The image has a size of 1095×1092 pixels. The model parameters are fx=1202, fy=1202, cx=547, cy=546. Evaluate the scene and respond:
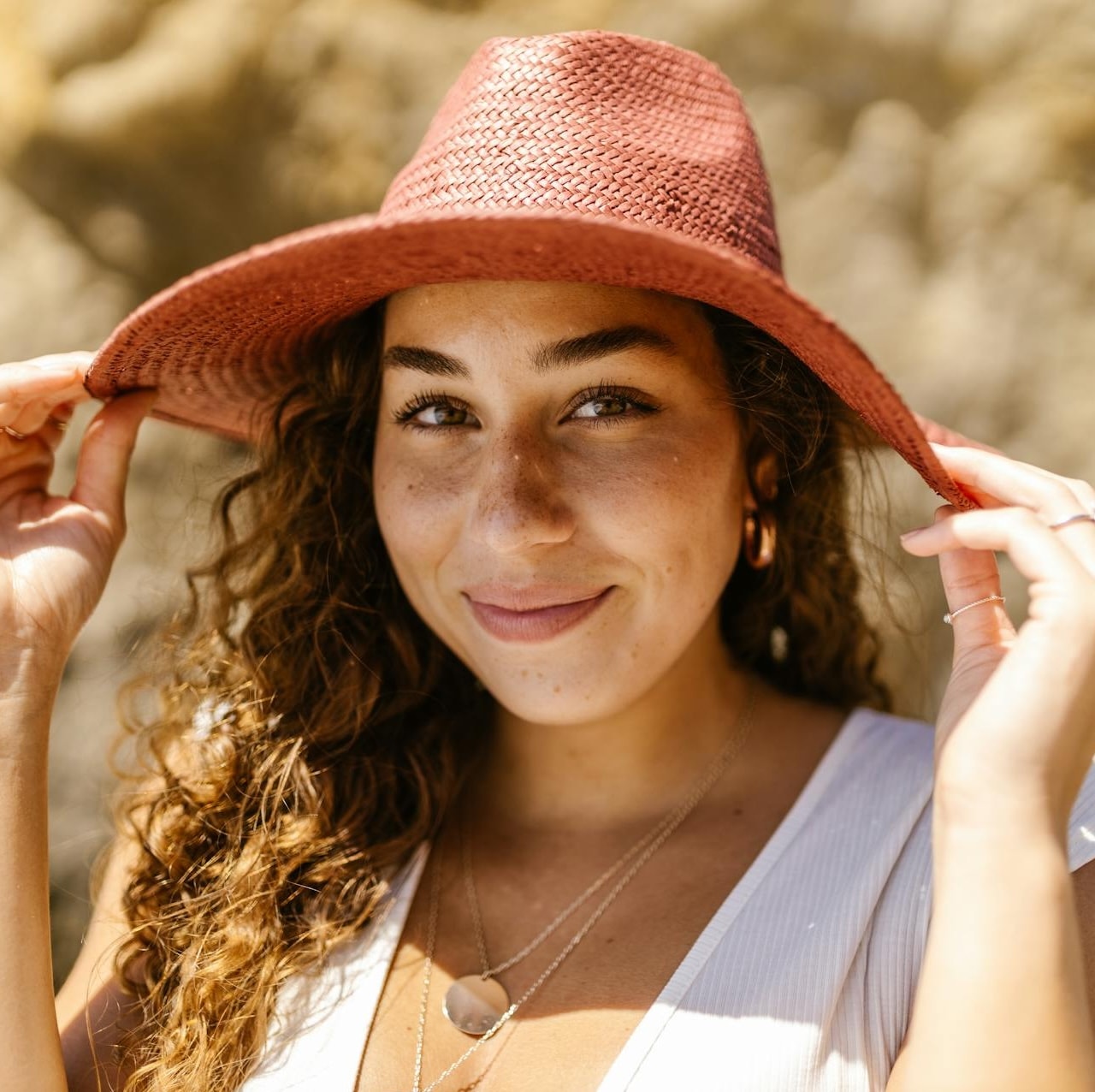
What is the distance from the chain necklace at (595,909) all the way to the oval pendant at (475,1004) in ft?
0.03

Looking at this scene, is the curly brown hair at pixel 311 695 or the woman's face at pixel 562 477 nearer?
the woman's face at pixel 562 477

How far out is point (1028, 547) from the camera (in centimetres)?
167

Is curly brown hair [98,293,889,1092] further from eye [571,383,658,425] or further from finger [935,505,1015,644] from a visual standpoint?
finger [935,505,1015,644]

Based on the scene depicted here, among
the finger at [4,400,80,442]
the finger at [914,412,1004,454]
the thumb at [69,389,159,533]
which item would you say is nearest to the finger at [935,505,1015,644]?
the finger at [914,412,1004,454]

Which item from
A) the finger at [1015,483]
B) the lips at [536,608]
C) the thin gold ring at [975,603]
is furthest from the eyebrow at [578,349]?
the thin gold ring at [975,603]

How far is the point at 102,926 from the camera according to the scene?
90.6 inches

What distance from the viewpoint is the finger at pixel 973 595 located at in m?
1.80

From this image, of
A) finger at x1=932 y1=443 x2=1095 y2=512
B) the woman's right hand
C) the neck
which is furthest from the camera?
the neck

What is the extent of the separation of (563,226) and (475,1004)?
1304mm

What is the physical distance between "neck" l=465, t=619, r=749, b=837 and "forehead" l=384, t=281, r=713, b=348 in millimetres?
744

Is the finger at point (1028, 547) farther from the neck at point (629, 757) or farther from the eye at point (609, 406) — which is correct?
the neck at point (629, 757)

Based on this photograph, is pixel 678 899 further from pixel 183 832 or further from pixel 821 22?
pixel 821 22

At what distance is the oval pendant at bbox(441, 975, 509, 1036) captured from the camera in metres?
2.01

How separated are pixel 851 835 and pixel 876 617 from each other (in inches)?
45.5
